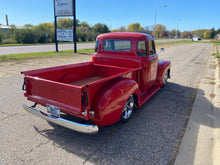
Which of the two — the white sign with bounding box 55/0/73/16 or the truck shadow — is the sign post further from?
the truck shadow

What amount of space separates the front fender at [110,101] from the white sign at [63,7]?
14.4m

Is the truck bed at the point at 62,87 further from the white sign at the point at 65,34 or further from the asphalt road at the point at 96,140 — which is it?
the white sign at the point at 65,34

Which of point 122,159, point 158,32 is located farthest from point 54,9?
point 158,32

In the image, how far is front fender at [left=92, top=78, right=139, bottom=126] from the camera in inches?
103

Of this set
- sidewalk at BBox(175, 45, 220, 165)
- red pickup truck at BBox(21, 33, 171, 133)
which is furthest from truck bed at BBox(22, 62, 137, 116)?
sidewalk at BBox(175, 45, 220, 165)

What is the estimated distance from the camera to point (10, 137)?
2.89 metres

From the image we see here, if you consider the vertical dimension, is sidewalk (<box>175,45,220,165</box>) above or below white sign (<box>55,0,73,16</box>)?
below

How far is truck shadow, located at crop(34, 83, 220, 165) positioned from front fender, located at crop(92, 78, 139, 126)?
1.33 ft

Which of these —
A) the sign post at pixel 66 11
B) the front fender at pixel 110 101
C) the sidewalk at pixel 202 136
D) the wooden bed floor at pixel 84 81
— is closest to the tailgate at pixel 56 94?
the front fender at pixel 110 101

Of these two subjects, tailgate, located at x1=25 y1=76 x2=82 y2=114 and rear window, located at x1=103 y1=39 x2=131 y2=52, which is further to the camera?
rear window, located at x1=103 y1=39 x2=131 y2=52

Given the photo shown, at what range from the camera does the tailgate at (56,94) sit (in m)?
2.48

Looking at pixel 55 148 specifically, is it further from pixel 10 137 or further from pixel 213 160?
pixel 213 160

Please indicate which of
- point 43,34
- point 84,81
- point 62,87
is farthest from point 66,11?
point 43,34

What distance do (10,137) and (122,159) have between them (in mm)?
2010
